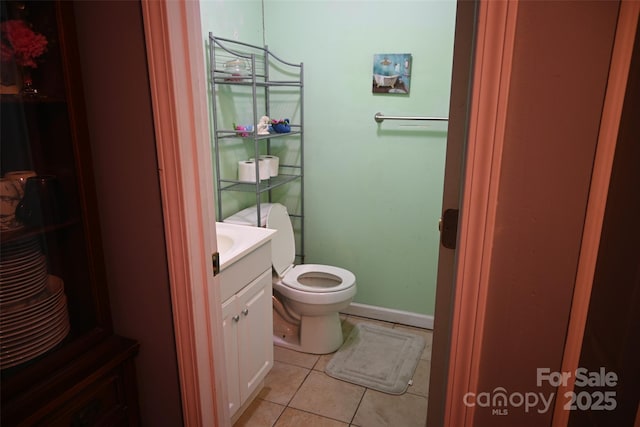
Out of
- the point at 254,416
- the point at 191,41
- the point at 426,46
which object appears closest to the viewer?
the point at 191,41

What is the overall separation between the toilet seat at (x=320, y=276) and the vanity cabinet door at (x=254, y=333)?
1.48 feet

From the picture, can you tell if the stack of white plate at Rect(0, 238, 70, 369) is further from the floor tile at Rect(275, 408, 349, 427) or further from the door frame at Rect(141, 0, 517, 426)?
the floor tile at Rect(275, 408, 349, 427)

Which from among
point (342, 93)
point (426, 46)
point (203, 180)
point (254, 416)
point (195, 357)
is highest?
point (426, 46)

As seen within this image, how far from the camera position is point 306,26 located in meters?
2.61

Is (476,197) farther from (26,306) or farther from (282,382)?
(282,382)

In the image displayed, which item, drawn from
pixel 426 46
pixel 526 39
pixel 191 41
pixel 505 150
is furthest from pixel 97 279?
pixel 426 46

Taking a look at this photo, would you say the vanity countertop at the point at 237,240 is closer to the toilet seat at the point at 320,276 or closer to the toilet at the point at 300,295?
the toilet at the point at 300,295

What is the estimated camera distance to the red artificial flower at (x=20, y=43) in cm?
100

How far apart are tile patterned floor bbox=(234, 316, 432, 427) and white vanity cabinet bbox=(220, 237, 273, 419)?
12cm

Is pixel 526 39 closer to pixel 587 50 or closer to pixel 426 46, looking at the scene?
pixel 587 50

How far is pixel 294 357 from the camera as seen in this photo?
2.47 meters

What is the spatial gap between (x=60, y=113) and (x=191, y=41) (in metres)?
0.39

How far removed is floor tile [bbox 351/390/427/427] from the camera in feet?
6.47

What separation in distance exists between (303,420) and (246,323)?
1.81ft
